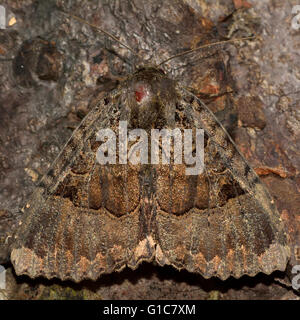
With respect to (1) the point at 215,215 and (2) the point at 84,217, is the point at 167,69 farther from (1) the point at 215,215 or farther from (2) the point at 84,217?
(2) the point at 84,217

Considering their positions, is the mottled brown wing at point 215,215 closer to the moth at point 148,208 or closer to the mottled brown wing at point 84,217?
the moth at point 148,208

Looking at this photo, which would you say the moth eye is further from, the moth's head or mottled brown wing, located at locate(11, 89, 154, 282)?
mottled brown wing, located at locate(11, 89, 154, 282)

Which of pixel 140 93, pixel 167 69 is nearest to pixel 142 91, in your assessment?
pixel 140 93

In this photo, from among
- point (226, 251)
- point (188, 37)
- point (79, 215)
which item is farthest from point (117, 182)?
point (188, 37)

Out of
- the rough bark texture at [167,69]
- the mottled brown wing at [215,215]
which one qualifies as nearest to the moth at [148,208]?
the mottled brown wing at [215,215]

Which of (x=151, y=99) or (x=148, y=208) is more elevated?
(x=151, y=99)

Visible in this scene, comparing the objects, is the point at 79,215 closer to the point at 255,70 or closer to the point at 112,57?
the point at 112,57

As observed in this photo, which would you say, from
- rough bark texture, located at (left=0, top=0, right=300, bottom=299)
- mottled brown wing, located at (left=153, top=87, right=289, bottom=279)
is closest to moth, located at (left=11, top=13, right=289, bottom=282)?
mottled brown wing, located at (left=153, top=87, right=289, bottom=279)
